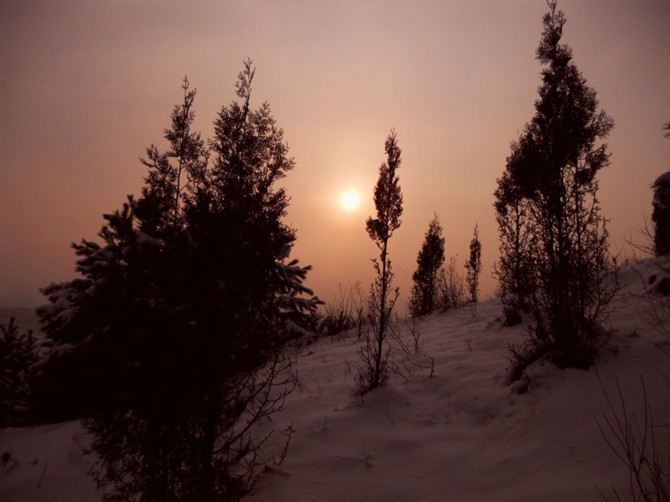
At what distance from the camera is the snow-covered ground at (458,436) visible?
2.93 meters

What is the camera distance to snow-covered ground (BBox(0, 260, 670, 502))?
2932 millimetres

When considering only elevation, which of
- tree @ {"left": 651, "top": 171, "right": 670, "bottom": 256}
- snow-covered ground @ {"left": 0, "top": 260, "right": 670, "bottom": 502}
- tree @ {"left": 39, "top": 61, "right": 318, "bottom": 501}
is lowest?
snow-covered ground @ {"left": 0, "top": 260, "right": 670, "bottom": 502}

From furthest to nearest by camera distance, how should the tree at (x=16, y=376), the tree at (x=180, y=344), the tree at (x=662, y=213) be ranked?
the tree at (x=662, y=213), the tree at (x=16, y=376), the tree at (x=180, y=344)

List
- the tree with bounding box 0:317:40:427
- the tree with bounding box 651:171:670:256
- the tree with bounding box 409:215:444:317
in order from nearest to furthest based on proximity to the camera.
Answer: the tree with bounding box 0:317:40:427, the tree with bounding box 651:171:670:256, the tree with bounding box 409:215:444:317

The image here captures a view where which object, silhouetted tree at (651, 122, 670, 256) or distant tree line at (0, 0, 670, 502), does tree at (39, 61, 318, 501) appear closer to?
distant tree line at (0, 0, 670, 502)

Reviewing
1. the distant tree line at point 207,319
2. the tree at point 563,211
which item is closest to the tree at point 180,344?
the distant tree line at point 207,319

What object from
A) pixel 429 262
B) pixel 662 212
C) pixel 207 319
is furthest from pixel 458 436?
pixel 429 262

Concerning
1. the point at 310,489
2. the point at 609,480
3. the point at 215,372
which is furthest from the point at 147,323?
the point at 609,480

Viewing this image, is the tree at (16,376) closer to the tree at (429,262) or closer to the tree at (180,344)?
the tree at (180,344)

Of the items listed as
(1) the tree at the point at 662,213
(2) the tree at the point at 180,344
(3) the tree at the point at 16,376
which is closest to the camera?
(2) the tree at the point at 180,344

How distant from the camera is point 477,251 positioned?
22.8 meters

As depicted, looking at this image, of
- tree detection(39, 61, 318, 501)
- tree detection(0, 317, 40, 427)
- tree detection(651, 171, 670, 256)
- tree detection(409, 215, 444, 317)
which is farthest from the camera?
tree detection(409, 215, 444, 317)

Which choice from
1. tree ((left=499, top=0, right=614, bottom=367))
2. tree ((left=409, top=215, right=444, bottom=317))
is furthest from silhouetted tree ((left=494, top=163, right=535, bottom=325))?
tree ((left=409, top=215, right=444, bottom=317))

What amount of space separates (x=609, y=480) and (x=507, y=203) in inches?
488
